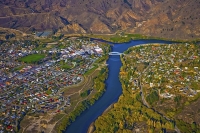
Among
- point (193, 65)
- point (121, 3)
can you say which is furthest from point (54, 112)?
point (121, 3)

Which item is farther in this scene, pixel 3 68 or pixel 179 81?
pixel 3 68

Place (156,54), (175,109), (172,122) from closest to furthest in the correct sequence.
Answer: (172,122) < (175,109) < (156,54)

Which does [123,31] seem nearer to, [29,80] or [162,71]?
[162,71]

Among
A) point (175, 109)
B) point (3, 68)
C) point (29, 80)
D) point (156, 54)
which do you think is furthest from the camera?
point (156, 54)

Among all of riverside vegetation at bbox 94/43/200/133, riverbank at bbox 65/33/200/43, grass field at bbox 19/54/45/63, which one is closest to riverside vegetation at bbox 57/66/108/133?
riverside vegetation at bbox 94/43/200/133

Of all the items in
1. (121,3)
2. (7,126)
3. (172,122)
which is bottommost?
(7,126)

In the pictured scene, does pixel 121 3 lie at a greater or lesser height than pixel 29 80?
greater

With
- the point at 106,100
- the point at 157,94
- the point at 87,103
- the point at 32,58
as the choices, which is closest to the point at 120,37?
the point at 32,58
